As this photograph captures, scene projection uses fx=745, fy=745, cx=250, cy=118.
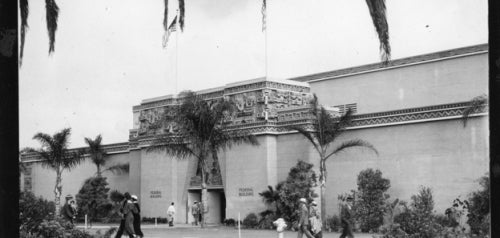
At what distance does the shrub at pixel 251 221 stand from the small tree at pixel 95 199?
39.8ft

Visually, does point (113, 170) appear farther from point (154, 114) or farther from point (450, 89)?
point (450, 89)

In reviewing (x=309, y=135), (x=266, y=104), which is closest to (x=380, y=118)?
(x=309, y=135)

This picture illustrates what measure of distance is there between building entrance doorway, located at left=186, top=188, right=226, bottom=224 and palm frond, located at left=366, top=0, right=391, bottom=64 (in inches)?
1257

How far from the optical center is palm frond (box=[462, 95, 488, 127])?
24.0 m

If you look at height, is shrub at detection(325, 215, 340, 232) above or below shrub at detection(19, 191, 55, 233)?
below

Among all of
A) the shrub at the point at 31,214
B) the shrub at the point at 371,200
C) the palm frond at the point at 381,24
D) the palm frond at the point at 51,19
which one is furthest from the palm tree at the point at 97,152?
the palm frond at the point at 381,24

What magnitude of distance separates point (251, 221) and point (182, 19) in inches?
1060

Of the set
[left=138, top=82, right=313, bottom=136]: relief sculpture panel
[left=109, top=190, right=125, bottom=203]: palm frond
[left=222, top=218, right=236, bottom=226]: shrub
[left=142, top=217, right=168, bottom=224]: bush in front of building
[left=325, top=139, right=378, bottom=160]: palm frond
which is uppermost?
[left=138, top=82, right=313, bottom=136]: relief sculpture panel

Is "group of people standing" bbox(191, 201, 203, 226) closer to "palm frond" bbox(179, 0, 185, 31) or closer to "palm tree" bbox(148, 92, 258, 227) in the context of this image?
"palm tree" bbox(148, 92, 258, 227)

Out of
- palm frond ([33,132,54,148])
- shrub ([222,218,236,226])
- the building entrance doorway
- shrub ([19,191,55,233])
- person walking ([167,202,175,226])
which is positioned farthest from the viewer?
palm frond ([33,132,54,148])

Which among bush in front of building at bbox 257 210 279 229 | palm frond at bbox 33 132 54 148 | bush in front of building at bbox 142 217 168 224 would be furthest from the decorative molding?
palm frond at bbox 33 132 54 148

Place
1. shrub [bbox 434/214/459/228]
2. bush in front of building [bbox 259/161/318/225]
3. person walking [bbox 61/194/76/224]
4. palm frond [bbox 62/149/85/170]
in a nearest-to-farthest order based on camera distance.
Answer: person walking [bbox 61/194/76/224], shrub [bbox 434/214/459/228], bush in front of building [bbox 259/161/318/225], palm frond [bbox 62/149/85/170]

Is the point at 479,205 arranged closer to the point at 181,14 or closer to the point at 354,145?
Result: the point at 354,145

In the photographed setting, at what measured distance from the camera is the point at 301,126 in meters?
31.4
